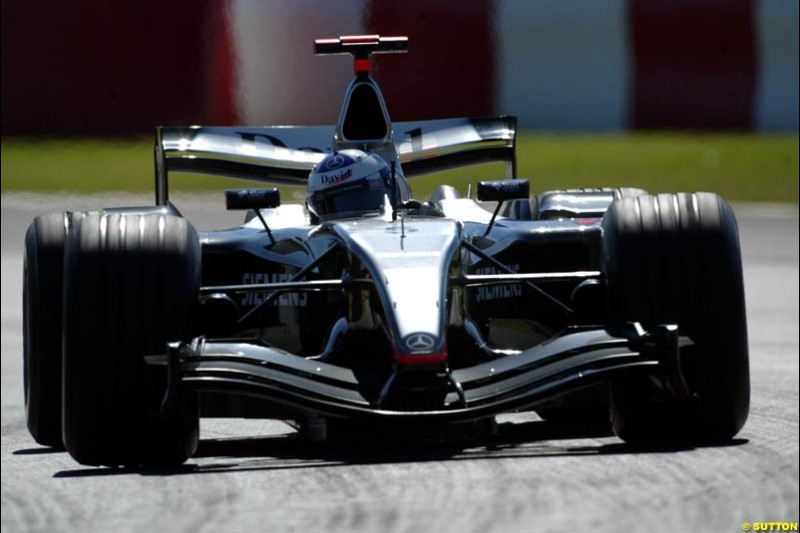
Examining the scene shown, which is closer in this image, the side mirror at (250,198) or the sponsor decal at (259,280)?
the side mirror at (250,198)

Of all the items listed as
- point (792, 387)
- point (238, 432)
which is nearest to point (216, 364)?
point (238, 432)

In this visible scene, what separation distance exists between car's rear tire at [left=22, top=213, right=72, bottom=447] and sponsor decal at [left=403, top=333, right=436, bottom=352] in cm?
191

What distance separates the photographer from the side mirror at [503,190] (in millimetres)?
7734

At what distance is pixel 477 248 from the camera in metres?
7.86

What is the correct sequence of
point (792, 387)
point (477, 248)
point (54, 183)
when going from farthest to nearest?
point (54, 183)
point (792, 387)
point (477, 248)

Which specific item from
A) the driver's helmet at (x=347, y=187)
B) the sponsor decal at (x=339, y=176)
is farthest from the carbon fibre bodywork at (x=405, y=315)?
the sponsor decal at (x=339, y=176)

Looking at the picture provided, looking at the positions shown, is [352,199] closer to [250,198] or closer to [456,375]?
[250,198]

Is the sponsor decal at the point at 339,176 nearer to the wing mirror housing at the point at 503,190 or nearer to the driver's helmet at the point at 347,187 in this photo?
the driver's helmet at the point at 347,187

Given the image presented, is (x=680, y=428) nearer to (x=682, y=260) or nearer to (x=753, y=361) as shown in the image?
(x=682, y=260)

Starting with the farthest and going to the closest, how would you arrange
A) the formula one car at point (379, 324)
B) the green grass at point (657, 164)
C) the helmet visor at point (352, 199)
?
1. the green grass at point (657, 164)
2. the helmet visor at point (352, 199)
3. the formula one car at point (379, 324)

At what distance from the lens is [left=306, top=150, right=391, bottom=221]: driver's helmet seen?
27.7 feet

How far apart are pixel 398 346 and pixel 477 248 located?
1.58 meters

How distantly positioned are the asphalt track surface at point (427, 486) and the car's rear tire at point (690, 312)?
137 mm

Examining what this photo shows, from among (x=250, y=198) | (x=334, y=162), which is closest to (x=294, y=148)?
(x=334, y=162)
